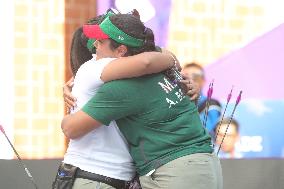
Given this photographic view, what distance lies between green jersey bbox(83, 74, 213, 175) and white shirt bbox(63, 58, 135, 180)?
0.04m

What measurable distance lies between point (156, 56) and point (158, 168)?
0.48 meters

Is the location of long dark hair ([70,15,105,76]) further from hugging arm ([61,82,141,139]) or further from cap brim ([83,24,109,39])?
hugging arm ([61,82,141,139])

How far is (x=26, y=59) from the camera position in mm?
5688

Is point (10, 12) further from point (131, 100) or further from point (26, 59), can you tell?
point (131, 100)

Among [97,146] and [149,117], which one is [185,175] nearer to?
[149,117]

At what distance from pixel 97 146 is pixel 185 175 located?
1.30ft

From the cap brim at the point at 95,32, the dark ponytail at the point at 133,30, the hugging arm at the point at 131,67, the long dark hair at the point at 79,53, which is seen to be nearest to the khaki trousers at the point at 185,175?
the hugging arm at the point at 131,67

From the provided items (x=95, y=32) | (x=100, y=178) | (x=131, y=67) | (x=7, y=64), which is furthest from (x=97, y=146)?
(x=7, y=64)

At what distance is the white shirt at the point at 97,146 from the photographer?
110 inches

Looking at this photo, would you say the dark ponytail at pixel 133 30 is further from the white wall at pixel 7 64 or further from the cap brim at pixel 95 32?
the white wall at pixel 7 64

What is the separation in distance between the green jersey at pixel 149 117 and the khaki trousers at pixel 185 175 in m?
0.03

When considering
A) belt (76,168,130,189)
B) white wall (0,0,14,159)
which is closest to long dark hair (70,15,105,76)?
belt (76,168,130,189)

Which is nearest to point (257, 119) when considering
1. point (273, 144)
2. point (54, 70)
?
point (273, 144)

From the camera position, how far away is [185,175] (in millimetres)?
2754
